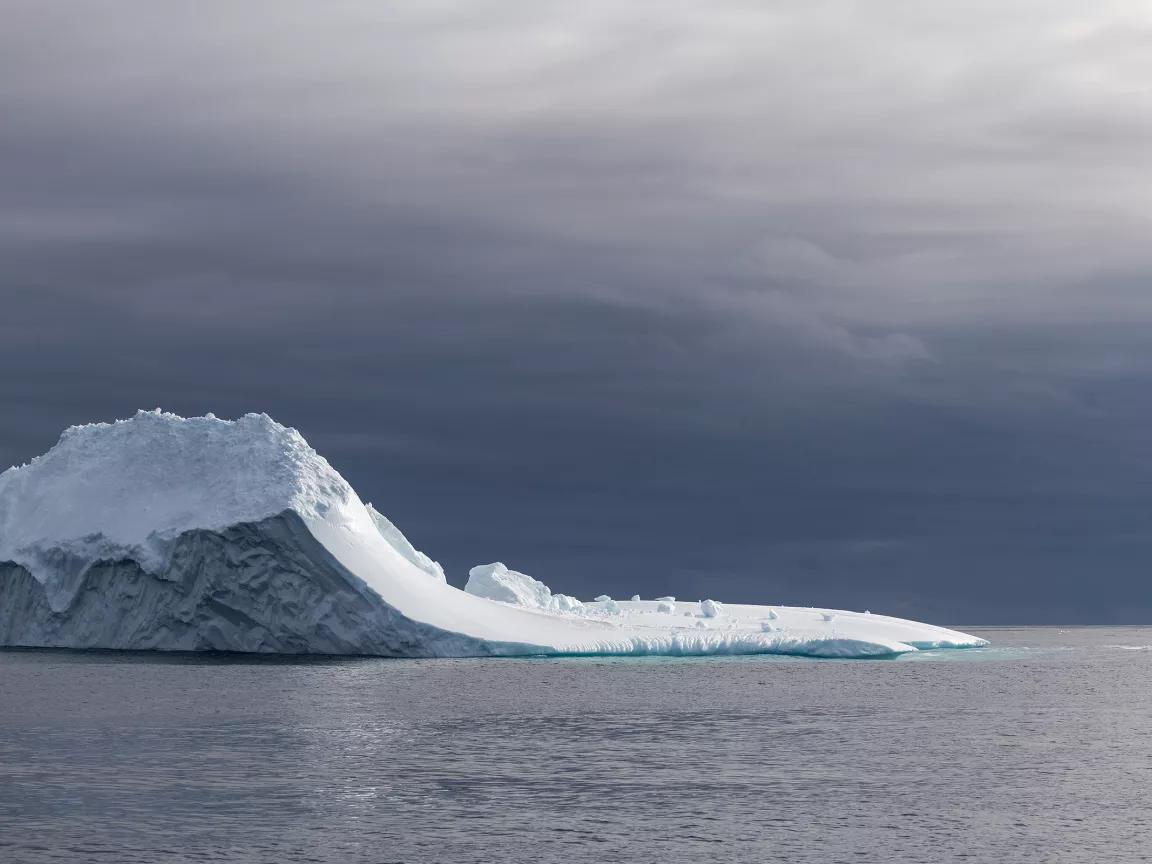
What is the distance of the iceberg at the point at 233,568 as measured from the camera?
5122cm

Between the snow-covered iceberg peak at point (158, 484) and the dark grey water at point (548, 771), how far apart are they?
637 cm

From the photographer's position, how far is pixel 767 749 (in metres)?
30.7

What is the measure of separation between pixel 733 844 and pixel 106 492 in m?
41.2

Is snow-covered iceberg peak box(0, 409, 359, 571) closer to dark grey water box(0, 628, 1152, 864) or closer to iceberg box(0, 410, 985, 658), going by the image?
iceberg box(0, 410, 985, 658)

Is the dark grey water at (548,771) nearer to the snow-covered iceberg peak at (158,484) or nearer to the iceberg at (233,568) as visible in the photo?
the iceberg at (233,568)

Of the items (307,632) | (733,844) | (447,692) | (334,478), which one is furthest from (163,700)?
(733,844)

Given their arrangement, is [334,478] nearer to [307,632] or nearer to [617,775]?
[307,632]

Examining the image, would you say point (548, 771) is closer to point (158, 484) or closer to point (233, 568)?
Answer: point (233, 568)

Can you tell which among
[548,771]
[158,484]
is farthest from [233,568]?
[548,771]

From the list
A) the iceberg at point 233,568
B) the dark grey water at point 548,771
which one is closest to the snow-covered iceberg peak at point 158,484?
the iceberg at point 233,568

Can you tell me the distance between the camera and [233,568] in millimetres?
52000

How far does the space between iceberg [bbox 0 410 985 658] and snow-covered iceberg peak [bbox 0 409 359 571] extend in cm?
6

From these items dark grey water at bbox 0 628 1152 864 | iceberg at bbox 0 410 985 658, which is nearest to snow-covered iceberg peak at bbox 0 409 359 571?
iceberg at bbox 0 410 985 658

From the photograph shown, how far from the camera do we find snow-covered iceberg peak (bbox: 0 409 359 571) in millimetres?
52344
